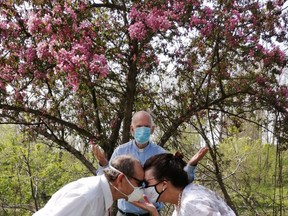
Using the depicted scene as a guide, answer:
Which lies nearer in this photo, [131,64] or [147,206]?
[147,206]

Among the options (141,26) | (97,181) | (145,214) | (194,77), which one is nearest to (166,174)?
(97,181)

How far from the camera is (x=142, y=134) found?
3553 millimetres

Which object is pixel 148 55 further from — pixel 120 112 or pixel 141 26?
pixel 120 112

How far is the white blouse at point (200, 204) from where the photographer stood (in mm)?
2088

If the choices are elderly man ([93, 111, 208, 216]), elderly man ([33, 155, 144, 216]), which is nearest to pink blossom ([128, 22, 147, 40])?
elderly man ([93, 111, 208, 216])

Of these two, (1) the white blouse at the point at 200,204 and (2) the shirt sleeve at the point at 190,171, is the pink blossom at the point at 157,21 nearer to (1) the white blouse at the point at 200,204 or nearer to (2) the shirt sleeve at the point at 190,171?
(2) the shirt sleeve at the point at 190,171

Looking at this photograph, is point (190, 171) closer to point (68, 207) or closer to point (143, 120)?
point (68, 207)

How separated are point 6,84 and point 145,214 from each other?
2707 millimetres

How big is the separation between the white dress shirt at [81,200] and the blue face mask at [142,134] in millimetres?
1228

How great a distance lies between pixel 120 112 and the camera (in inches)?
218

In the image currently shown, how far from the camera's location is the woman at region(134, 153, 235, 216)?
2197 mm

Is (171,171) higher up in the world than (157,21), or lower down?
lower down

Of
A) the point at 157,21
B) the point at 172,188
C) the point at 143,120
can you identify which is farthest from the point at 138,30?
the point at 172,188

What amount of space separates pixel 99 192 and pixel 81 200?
0.51ft
